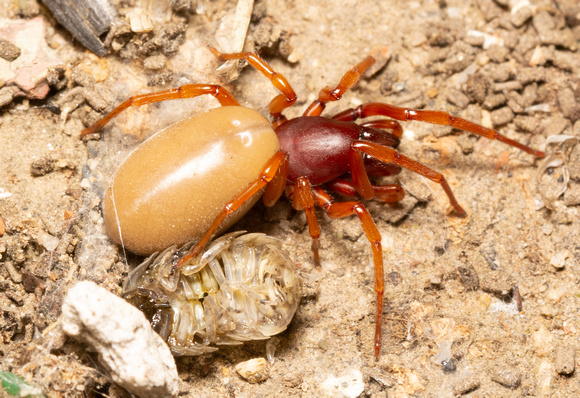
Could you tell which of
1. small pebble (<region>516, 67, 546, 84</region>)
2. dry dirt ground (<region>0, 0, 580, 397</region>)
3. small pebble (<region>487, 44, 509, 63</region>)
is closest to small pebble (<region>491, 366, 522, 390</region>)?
dry dirt ground (<region>0, 0, 580, 397</region>)

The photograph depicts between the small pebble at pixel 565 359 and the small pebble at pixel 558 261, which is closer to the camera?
the small pebble at pixel 565 359

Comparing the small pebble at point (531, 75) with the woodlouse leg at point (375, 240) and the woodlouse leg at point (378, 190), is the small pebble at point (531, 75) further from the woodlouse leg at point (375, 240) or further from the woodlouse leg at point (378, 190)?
the woodlouse leg at point (375, 240)

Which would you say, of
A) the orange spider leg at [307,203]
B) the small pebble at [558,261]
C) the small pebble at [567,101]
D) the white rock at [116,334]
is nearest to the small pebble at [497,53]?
the small pebble at [567,101]

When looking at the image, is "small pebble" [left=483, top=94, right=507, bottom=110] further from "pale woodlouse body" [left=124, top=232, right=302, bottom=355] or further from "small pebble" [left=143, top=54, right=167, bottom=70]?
"small pebble" [left=143, top=54, right=167, bottom=70]

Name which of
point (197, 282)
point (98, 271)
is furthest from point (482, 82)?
point (98, 271)

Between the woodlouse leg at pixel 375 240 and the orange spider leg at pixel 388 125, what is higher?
the orange spider leg at pixel 388 125

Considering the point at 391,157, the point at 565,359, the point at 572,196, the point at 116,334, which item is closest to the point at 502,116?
the point at 572,196
